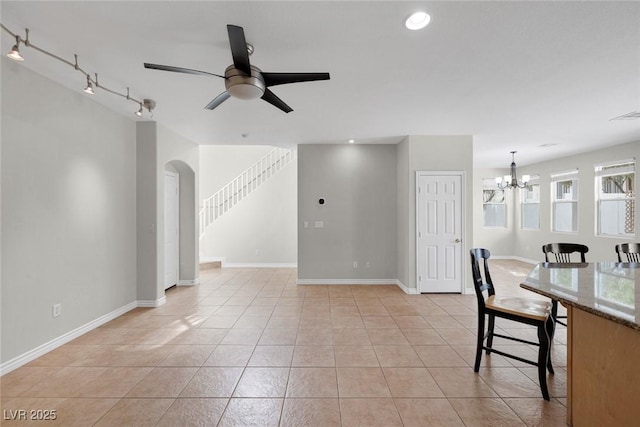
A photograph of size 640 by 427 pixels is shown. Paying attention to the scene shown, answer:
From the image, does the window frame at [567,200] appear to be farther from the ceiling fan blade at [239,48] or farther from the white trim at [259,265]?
the ceiling fan blade at [239,48]

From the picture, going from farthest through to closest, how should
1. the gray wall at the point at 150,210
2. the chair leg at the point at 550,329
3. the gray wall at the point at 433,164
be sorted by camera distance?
the gray wall at the point at 433,164, the gray wall at the point at 150,210, the chair leg at the point at 550,329

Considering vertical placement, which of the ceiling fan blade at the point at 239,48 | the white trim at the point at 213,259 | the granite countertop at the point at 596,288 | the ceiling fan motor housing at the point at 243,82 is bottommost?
the white trim at the point at 213,259

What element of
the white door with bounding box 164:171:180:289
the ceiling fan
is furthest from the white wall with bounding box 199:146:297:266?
the ceiling fan

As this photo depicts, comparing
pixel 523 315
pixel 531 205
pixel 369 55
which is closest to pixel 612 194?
pixel 531 205

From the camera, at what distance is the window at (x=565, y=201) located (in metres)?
6.72

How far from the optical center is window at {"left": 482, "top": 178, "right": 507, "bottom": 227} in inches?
344

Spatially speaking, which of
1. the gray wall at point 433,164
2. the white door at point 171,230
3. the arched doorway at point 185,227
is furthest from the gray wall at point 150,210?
the gray wall at point 433,164

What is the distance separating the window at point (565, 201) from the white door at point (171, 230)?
8914mm

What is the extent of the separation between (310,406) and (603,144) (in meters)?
7.28

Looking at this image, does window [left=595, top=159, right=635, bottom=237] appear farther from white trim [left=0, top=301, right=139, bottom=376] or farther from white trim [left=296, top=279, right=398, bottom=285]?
white trim [left=0, top=301, right=139, bottom=376]

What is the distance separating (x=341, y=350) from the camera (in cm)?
293

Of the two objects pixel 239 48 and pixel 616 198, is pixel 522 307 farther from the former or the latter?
pixel 616 198

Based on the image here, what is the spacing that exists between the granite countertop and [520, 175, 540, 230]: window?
6199 mm

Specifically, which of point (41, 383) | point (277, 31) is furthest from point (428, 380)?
point (41, 383)
